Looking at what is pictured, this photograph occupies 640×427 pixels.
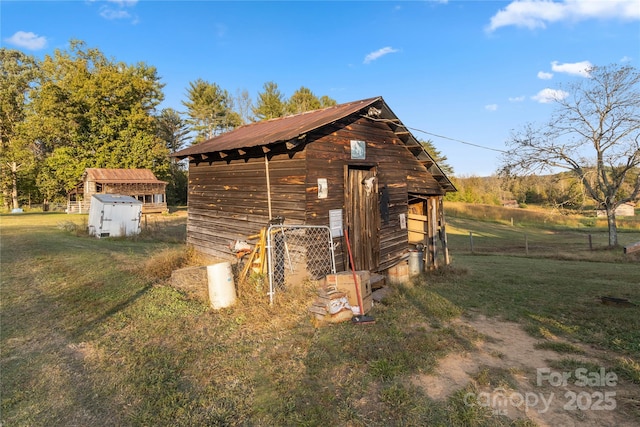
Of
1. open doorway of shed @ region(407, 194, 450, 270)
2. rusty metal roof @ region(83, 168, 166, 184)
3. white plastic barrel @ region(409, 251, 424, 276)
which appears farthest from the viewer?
rusty metal roof @ region(83, 168, 166, 184)

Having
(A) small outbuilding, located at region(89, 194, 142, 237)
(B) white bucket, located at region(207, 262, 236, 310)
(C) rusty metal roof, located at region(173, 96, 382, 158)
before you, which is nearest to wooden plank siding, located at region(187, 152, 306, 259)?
(C) rusty metal roof, located at region(173, 96, 382, 158)

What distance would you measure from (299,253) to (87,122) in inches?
1859

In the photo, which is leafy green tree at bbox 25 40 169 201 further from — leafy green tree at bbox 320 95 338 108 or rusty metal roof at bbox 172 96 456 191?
rusty metal roof at bbox 172 96 456 191

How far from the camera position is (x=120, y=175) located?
40094 mm

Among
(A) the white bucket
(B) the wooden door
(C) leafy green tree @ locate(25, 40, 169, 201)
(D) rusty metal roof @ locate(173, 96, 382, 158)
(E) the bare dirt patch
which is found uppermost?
(C) leafy green tree @ locate(25, 40, 169, 201)

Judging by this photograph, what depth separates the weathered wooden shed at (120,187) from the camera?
3844cm

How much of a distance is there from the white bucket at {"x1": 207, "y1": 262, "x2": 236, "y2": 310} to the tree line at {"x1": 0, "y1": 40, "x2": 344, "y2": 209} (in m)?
37.5

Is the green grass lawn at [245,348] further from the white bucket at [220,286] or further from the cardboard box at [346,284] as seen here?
the cardboard box at [346,284]

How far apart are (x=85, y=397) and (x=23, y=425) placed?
55cm

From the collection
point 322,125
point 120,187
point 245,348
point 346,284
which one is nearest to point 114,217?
point 322,125

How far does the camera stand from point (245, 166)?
919 centimetres

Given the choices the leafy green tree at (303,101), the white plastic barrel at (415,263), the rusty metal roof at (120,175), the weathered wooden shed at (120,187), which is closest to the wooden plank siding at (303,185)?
the white plastic barrel at (415,263)

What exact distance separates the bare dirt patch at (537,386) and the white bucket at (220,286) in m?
3.97

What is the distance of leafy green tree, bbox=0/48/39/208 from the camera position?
41.5 metres
